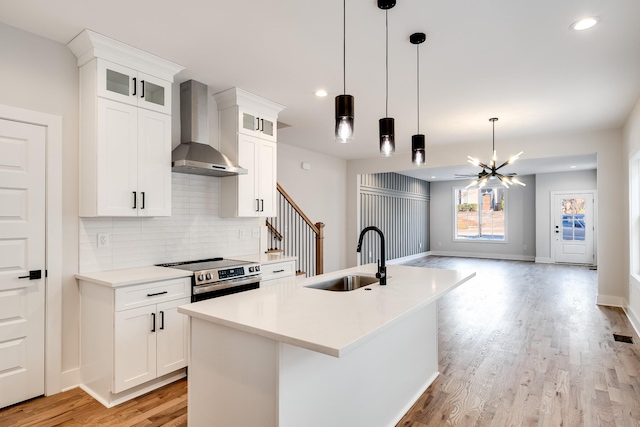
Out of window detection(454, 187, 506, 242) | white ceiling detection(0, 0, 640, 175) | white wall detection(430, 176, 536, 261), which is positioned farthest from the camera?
window detection(454, 187, 506, 242)

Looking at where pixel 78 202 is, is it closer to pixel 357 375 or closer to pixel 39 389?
pixel 39 389

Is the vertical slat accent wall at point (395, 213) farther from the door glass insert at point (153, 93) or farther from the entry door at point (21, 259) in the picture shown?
the entry door at point (21, 259)

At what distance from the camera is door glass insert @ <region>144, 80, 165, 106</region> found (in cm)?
304

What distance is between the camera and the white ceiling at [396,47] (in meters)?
2.35

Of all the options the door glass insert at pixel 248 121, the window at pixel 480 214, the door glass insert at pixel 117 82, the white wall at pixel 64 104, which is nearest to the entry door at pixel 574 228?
the window at pixel 480 214

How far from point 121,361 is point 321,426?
1634 mm

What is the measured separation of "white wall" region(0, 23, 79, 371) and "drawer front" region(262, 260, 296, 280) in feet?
5.23

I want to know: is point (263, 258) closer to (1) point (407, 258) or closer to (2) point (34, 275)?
(2) point (34, 275)

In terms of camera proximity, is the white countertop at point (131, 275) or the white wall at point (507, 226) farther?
the white wall at point (507, 226)

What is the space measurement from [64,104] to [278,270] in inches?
92.1

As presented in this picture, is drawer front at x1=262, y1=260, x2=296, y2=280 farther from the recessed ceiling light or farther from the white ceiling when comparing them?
the recessed ceiling light

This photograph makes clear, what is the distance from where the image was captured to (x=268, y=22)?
99.1 inches

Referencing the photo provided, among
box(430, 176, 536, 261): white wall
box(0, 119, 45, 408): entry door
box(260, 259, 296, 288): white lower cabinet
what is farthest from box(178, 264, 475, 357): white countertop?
box(430, 176, 536, 261): white wall

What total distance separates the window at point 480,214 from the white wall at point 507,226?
0.17m
